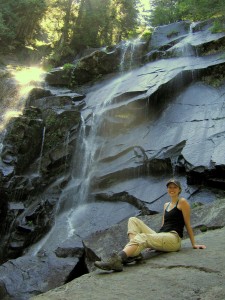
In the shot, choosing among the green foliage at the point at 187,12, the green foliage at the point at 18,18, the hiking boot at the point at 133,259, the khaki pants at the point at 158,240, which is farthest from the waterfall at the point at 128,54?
the hiking boot at the point at 133,259

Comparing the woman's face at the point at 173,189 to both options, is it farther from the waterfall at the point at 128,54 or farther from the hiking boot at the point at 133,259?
the waterfall at the point at 128,54

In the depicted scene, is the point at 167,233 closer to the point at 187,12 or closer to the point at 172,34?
the point at 172,34

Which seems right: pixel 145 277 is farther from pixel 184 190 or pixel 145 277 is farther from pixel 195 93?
pixel 195 93

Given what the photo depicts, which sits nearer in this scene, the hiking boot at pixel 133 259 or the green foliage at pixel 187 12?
the hiking boot at pixel 133 259

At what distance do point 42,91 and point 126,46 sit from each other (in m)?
5.95

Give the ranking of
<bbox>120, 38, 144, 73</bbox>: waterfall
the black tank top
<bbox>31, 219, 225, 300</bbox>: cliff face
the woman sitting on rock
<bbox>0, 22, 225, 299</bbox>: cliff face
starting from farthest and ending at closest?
<bbox>120, 38, 144, 73</bbox>: waterfall, <bbox>0, 22, 225, 299</bbox>: cliff face, the black tank top, the woman sitting on rock, <bbox>31, 219, 225, 300</bbox>: cliff face

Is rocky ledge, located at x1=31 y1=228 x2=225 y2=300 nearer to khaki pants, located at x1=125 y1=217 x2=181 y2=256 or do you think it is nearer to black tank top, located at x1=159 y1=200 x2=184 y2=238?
khaki pants, located at x1=125 y1=217 x2=181 y2=256

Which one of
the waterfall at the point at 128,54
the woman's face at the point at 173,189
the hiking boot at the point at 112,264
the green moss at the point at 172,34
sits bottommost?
the hiking boot at the point at 112,264

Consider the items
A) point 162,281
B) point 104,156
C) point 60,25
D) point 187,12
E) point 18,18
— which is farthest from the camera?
point 60,25

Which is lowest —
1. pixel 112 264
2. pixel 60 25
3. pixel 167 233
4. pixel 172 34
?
pixel 112 264

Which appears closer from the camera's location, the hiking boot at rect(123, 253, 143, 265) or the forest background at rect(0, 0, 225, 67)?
the hiking boot at rect(123, 253, 143, 265)

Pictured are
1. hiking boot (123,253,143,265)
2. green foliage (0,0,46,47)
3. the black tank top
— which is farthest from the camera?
green foliage (0,0,46,47)

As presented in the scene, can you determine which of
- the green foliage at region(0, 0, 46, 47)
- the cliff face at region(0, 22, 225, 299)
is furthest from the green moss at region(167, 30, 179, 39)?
the green foliage at region(0, 0, 46, 47)

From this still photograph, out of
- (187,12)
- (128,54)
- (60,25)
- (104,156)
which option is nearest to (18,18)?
(60,25)
